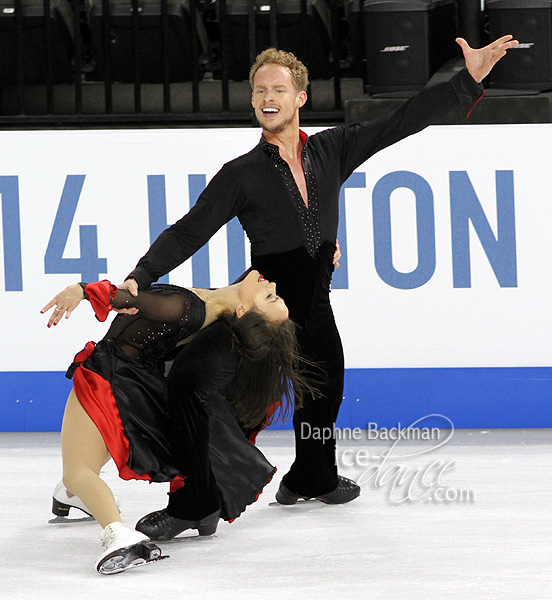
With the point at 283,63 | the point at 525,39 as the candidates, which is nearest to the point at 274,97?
the point at 283,63

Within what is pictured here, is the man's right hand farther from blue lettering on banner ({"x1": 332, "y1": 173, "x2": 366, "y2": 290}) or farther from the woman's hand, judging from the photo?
blue lettering on banner ({"x1": 332, "y1": 173, "x2": 366, "y2": 290})

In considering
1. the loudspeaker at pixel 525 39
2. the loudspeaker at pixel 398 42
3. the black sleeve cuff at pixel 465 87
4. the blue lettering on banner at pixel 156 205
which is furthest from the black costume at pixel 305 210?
the loudspeaker at pixel 525 39

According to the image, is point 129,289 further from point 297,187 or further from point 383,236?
point 383,236

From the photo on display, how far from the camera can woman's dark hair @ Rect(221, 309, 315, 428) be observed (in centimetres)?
273

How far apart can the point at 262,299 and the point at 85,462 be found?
0.64m

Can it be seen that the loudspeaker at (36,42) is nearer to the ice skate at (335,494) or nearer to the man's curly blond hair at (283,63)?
the man's curly blond hair at (283,63)

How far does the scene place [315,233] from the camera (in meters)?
2.94

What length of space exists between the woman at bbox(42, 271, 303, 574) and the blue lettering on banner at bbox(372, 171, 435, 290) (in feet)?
4.55

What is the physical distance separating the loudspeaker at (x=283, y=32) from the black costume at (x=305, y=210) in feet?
5.81

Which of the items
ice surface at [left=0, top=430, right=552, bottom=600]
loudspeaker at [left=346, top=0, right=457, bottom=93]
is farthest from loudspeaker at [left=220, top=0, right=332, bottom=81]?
ice surface at [left=0, top=430, right=552, bottom=600]

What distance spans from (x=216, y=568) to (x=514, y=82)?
2.81 meters

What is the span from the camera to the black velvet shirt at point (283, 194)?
9.37ft

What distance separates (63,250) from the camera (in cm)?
418

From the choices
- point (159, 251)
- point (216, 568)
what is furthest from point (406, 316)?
point (216, 568)
